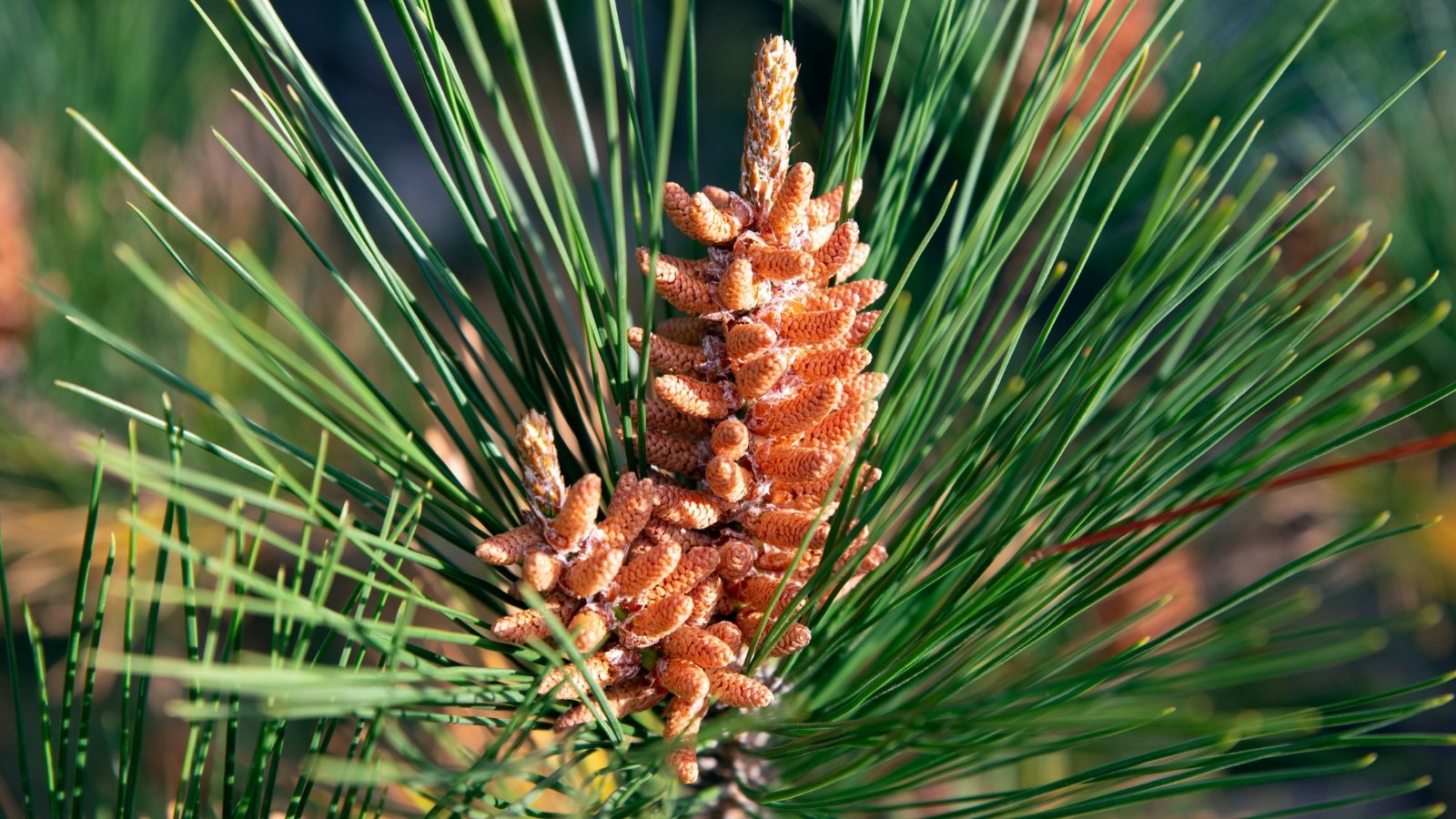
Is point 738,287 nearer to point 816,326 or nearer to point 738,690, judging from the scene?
point 816,326

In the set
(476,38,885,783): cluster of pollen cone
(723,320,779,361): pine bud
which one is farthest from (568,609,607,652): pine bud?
(723,320,779,361): pine bud

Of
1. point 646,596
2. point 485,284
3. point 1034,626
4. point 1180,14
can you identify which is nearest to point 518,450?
point 646,596

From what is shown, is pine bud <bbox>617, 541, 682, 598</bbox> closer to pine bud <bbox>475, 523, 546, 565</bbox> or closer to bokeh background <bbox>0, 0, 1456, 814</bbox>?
pine bud <bbox>475, 523, 546, 565</bbox>

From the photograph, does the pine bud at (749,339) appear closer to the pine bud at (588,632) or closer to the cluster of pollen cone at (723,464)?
the cluster of pollen cone at (723,464)

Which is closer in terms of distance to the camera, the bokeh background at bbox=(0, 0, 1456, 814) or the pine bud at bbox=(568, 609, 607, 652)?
the pine bud at bbox=(568, 609, 607, 652)

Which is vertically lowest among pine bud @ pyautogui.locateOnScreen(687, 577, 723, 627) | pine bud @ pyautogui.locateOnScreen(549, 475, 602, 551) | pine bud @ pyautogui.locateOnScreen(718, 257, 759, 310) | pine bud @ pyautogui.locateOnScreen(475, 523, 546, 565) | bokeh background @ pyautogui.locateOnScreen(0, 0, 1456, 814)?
pine bud @ pyautogui.locateOnScreen(687, 577, 723, 627)

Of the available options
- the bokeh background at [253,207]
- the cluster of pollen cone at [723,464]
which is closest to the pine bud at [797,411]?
the cluster of pollen cone at [723,464]

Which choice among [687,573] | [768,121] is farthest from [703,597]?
[768,121]
